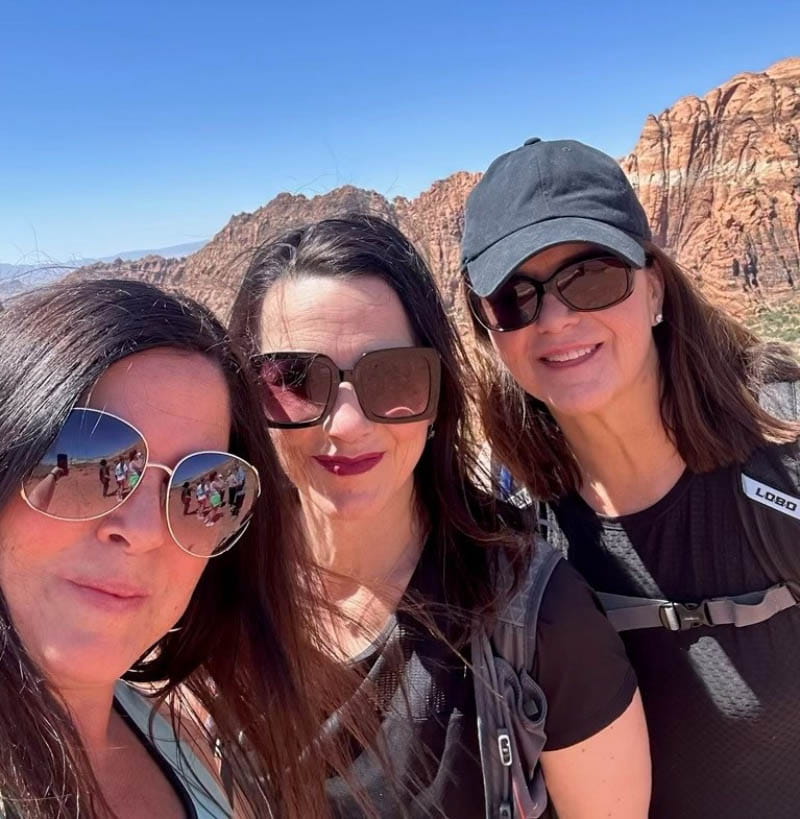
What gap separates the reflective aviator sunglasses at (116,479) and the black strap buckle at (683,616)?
3.73ft

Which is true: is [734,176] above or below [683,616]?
above

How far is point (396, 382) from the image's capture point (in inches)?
68.5

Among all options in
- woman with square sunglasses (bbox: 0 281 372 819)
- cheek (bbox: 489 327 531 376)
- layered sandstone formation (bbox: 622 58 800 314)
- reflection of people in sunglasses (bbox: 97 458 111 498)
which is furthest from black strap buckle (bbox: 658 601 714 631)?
layered sandstone formation (bbox: 622 58 800 314)

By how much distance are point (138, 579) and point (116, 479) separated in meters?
0.16

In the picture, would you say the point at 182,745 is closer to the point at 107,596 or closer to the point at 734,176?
the point at 107,596

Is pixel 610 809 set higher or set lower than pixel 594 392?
lower

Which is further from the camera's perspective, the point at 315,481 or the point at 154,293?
the point at 315,481

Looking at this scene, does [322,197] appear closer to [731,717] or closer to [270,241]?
[270,241]

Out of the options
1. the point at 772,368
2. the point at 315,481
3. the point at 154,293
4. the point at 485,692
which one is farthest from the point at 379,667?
the point at 772,368

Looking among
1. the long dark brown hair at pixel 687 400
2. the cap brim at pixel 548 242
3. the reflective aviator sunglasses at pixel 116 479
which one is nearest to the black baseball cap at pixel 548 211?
the cap brim at pixel 548 242

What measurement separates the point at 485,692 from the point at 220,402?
2.51ft

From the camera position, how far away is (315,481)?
178 cm

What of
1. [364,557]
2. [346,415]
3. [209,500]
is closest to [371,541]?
[364,557]

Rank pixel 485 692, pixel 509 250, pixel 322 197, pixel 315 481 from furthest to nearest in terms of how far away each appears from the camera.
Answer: pixel 322 197
pixel 509 250
pixel 315 481
pixel 485 692
